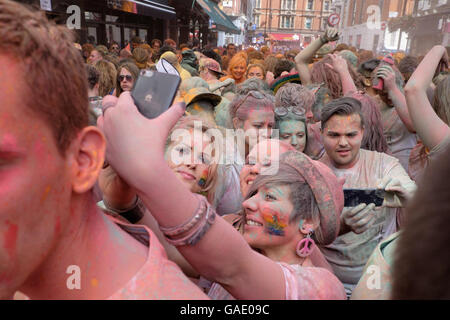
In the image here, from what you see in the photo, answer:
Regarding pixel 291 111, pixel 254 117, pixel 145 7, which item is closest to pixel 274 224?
pixel 254 117

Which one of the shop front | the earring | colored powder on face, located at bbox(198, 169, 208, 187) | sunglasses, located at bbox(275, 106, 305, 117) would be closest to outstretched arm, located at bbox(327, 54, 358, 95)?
sunglasses, located at bbox(275, 106, 305, 117)

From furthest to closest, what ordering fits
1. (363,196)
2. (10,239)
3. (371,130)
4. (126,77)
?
1. (126,77)
2. (371,130)
3. (363,196)
4. (10,239)

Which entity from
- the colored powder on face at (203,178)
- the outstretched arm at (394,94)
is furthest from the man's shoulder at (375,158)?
the colored powder on face at (203,178)

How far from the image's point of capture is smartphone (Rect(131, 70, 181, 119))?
1.10 meters

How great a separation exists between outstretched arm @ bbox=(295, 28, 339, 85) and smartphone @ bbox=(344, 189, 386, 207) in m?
3.04

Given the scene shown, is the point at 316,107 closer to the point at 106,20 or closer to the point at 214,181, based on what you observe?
the point at 214,181

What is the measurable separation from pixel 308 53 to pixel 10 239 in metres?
4.71

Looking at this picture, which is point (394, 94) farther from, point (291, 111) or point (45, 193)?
point (45, 193)

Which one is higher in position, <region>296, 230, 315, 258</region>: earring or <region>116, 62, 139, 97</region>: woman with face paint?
<region>116, 62, 139, 97</region>: woman with face paint

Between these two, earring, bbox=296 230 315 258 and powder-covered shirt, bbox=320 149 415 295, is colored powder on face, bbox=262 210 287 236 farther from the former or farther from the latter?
powder-covered shirt, bbox=320 149 415 295

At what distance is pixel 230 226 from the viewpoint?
1.14 m

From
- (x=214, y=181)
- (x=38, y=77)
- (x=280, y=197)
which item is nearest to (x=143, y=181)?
(x=38, y=77)

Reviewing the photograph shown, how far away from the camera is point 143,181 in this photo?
100 centimetres

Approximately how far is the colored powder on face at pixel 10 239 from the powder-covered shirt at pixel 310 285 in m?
0.88
